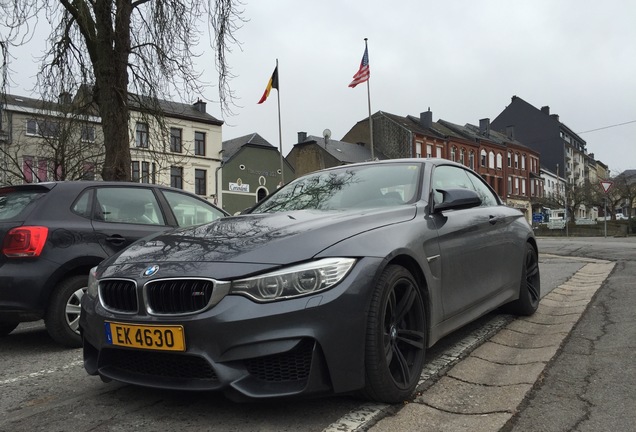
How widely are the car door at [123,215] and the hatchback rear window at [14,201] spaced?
518 mm

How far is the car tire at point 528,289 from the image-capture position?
16.2 ft

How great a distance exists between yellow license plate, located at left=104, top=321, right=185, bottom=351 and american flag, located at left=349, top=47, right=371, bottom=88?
2596cm

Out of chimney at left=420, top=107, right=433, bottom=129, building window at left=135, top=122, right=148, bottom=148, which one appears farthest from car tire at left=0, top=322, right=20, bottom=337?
chimney at left=420, top=107, right=433, bottom=129

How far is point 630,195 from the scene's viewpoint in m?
51.3

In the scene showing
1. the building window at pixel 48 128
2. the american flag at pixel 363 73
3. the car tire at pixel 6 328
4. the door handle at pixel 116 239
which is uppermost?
the american flag at pixel 363 73

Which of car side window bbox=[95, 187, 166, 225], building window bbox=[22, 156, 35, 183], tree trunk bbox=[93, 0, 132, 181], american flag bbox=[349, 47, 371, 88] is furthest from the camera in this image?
american flag bbox=[349, 47, 371, 88]

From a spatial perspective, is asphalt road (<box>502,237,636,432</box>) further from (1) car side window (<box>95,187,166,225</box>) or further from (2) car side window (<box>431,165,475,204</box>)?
(1) car side window (<box>95,187,166,225</box>)

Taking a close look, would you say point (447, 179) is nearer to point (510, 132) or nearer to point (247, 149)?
point (247, 149)

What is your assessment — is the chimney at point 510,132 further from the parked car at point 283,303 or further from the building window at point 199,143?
the parked car at point 283,303

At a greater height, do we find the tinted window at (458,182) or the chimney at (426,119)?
the chimney at (426,119)

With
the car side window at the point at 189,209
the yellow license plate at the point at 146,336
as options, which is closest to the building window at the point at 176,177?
the car side window at the point at 189,209

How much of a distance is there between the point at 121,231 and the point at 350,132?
54.9 metres

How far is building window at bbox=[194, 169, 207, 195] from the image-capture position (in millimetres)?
40969

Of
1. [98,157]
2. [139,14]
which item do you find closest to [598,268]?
[139,14]
